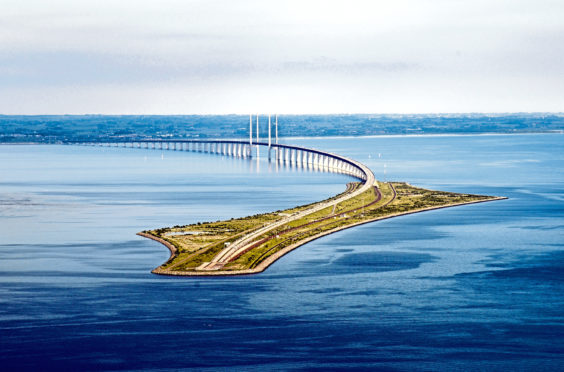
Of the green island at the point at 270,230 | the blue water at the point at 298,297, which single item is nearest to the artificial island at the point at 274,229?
the green island at the point at 270,230

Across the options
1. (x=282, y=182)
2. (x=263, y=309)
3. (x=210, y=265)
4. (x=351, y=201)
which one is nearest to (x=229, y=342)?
(x=263, y=309)

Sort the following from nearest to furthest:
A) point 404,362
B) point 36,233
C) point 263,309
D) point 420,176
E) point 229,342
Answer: point 404,362, point 229,342, point 263,309, point 36,233, point 420,176

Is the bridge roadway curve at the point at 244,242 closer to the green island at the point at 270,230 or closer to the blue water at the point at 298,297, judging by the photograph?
the green island at the point at 270,230

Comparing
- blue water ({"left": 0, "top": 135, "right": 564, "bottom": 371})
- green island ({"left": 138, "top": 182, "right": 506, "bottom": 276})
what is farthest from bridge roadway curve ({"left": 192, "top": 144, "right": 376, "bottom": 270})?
blue water ({"left": 0, "top": 135, "right": 564, "bottom": 371})

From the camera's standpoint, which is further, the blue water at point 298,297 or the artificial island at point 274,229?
the artificial island at point 274,229

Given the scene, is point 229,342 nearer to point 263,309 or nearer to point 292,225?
A: point 263,309
